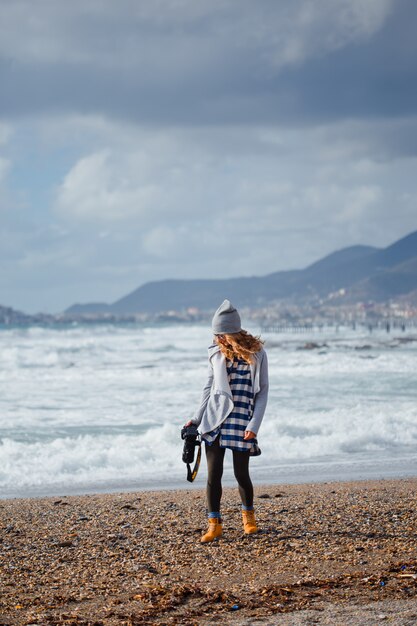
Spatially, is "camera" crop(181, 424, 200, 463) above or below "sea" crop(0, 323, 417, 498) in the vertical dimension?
above

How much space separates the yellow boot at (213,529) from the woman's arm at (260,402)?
0.77 m

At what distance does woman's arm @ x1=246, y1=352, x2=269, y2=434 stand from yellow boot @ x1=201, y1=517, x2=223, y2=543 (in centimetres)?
77

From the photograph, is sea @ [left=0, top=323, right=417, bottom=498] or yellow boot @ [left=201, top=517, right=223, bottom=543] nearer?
yellow boot @ [left=201, top=517, right=223, bottom=543]

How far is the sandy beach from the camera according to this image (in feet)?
15.2

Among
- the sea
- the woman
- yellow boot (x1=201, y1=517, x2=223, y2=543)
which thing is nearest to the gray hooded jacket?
the woman

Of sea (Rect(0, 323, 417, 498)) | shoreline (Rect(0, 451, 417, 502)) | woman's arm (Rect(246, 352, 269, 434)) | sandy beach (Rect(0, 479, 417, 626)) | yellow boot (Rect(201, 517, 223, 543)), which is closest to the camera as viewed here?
sandy beach (Rect(0, 479, 417, 626))

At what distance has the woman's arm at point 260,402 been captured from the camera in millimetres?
6160

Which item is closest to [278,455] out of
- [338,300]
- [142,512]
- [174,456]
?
[174,456]

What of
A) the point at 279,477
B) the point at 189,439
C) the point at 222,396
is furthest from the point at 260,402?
the point at 279,477

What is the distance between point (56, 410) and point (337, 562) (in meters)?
12.3

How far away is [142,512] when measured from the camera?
7.54 meters

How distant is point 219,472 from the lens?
6.32m

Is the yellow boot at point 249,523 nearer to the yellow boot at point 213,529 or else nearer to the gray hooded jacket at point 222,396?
the yellow boot at point 213,529

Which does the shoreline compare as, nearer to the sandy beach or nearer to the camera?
the sandy beach
